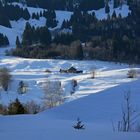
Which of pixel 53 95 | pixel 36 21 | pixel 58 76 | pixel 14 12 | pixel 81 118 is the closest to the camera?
pixel 81 118

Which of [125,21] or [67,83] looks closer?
[67,83]

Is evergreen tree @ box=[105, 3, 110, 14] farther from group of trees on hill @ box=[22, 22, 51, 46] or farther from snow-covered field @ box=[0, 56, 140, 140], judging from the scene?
snow-covered field @ box=[0, 56, 140, 140]

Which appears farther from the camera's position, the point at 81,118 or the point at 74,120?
the point at 81,118

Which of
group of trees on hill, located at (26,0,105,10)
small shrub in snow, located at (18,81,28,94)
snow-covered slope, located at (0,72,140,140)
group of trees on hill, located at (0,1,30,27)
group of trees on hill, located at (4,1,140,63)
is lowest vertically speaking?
small shrub in snow, located at (18,81,28,94)

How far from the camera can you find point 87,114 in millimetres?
14477

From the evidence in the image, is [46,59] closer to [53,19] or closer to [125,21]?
[125,21]

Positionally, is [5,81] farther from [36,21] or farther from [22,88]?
[36,21]

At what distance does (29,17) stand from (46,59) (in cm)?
6232

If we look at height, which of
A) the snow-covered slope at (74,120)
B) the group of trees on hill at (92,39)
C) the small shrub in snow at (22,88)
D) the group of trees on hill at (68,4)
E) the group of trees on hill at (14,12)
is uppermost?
the group of trees on hill at (68,4)

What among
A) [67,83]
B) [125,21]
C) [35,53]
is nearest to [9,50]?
[35,53]

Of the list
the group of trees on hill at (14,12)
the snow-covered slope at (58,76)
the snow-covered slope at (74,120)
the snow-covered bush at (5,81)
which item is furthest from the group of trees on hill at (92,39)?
the snow-covered slope at (74,120)

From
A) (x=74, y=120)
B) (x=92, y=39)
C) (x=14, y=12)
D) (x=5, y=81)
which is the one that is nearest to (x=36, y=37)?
(x=92, y=39)

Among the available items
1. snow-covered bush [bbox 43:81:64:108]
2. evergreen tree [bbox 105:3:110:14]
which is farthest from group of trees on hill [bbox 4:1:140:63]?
snow-covered bush [bbox 43:81:64:108]

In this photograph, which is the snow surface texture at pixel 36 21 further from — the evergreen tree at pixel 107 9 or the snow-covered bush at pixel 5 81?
the snow-covered bush at pixel 5 81
